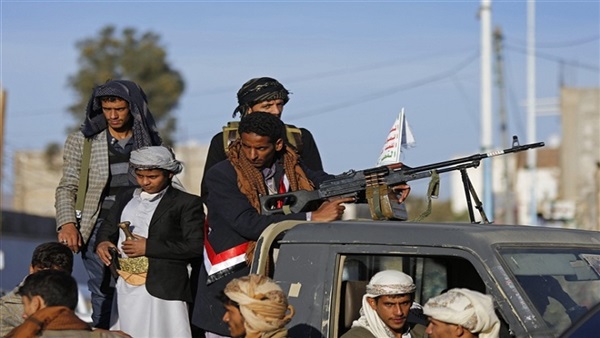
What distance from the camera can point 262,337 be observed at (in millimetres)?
5125

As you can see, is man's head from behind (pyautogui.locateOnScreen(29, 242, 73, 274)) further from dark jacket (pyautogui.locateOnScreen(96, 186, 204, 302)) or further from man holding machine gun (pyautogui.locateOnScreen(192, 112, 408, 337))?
man holding machine gun (pyautogui.locateOnScreen(192, 112, 408, 337))

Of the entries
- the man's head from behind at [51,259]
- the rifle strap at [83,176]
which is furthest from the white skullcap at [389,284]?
the rifle strap at [83,176]

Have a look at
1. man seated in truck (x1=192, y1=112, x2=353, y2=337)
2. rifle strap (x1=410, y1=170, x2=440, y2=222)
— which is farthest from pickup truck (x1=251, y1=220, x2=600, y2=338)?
rifle strap (x1=410, y1=170, x2=440, y2=222)

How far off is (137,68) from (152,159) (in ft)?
143

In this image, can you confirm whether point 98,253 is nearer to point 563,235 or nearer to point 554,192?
point 563,235

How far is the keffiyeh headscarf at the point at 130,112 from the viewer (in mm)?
7254

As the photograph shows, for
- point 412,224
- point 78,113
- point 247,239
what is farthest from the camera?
point 78,113

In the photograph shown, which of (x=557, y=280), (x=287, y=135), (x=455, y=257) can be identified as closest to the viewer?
(x=557, y=280)

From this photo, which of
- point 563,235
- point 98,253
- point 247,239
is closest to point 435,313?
point 563,235

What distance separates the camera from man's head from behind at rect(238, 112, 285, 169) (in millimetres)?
6328

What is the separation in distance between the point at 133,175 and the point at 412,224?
2275 millimetres

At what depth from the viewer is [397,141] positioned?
695 cm

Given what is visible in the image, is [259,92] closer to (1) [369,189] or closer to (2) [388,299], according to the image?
(1) [369,189]

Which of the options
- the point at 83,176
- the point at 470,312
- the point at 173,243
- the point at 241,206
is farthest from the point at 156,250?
the point at 470,312
